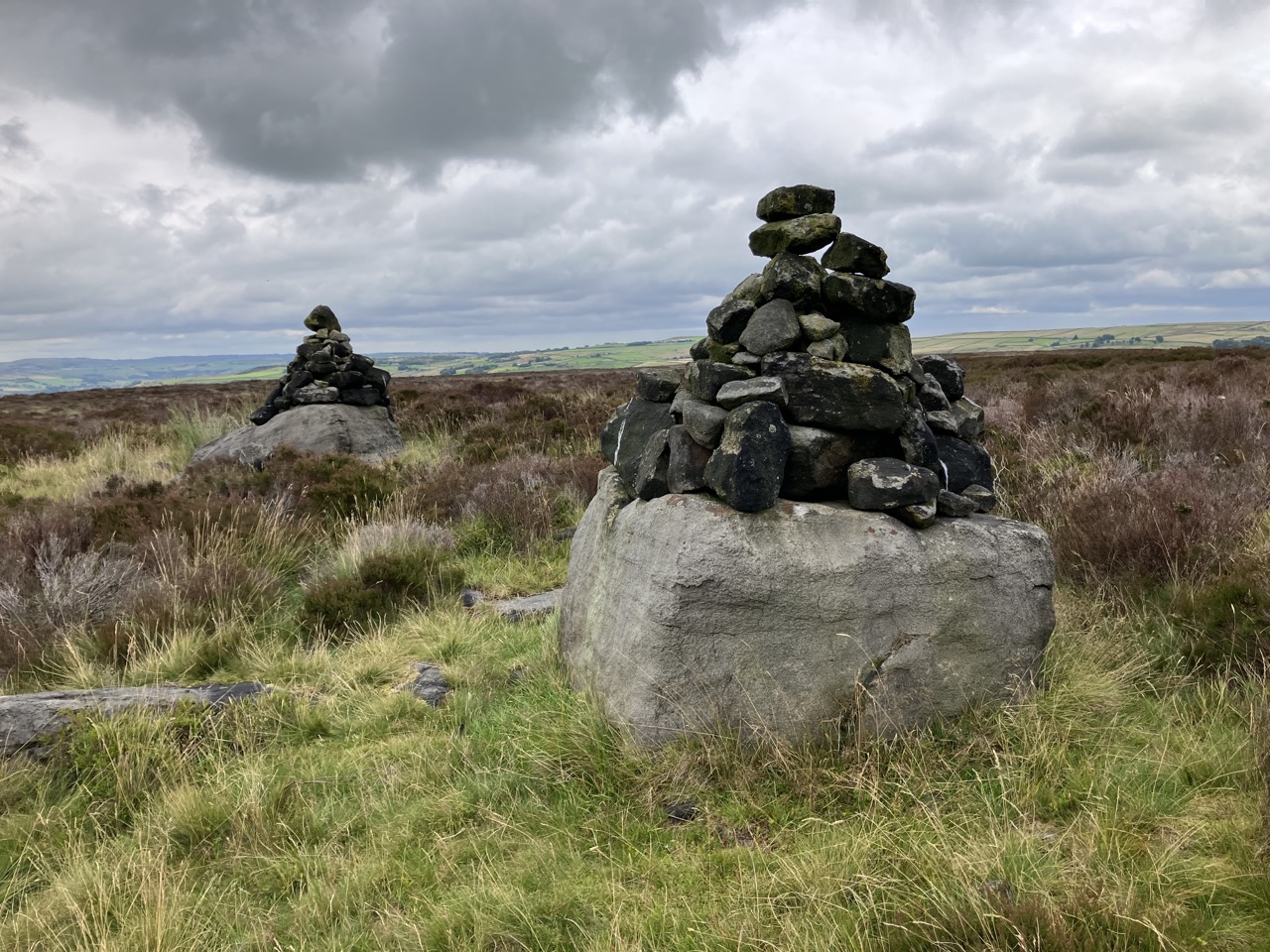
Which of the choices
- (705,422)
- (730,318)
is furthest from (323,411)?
(705,422)

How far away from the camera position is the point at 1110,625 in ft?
15.9

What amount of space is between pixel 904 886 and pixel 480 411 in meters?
16.4

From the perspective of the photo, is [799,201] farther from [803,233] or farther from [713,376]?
[713,376]

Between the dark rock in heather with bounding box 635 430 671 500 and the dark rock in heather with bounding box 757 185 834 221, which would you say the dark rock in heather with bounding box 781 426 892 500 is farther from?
the dark rock in heather with bounding box 757 185 834 221

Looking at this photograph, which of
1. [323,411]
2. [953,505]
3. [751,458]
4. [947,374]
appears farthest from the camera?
[323,411]

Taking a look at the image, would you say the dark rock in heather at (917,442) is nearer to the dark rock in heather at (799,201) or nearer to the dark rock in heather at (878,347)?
the dark rock in heather at (878,347)

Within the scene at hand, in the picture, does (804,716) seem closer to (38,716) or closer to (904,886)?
(904,886)

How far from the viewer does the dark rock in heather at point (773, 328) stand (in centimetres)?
402

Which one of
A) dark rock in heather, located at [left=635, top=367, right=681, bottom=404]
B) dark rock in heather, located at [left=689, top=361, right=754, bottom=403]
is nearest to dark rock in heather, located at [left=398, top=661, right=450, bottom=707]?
dark rock in heather, located at [left=635, top=367, right=681, bottom=404]

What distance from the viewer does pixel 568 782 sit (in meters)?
3.58

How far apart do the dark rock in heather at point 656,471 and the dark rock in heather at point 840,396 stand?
730 mm

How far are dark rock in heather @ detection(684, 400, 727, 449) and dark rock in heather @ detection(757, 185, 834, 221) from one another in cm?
119

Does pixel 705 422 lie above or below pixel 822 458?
above

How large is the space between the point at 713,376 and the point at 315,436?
10.7m
